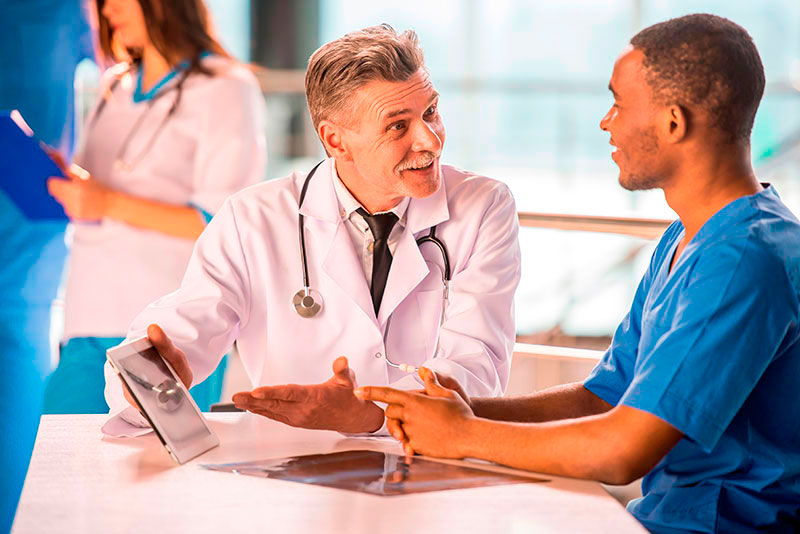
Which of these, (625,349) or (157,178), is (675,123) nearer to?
(625,349)

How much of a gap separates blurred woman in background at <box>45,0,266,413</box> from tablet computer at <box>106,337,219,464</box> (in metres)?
0.91

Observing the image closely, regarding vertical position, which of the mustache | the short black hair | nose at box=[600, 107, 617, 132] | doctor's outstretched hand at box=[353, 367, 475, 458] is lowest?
doctor's outstretched hand at box=[353, 367, 475, 458]

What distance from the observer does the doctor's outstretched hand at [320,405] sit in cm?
155

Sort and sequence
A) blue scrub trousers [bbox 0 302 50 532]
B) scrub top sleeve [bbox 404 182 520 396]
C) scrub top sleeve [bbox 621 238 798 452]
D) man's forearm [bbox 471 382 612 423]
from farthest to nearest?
1. blue scrub trousers [bbox 0 302 50 532]
2. scrub top sleeve [bbox 404 182 520 396]
3. man's forearm [bbox 471 382 612 423]
4. scrub top sleeve [bbox 621 238 798 452]

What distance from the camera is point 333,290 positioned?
1920mm

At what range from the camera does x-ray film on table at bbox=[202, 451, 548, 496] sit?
4.46 ft

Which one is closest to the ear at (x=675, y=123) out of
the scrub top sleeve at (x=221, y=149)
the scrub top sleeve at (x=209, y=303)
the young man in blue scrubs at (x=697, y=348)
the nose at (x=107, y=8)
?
the young man in blue scrubs at (x=697, y=348)

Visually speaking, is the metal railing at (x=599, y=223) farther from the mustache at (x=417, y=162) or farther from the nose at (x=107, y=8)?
the nose at (x=107, y=8)

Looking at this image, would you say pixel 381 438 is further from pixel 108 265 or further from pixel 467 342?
pixel 108 265

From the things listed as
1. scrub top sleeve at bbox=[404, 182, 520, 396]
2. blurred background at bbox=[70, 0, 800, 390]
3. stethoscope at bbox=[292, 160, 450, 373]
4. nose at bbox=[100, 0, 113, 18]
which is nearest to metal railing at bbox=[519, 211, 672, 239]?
scrub top sleeve at bbox=[404, 182, 520, 396]

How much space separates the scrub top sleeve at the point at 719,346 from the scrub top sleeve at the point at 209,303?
2.68 ft

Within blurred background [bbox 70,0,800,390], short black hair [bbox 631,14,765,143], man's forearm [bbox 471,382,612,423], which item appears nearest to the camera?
short black hair [bbox 631,14,765,143]

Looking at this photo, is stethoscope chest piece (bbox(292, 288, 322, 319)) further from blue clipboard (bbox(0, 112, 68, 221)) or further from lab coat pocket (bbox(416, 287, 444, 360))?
blue clipboard (bbox(0, 112, 68, 221))

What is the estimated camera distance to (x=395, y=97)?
6.20 ft
